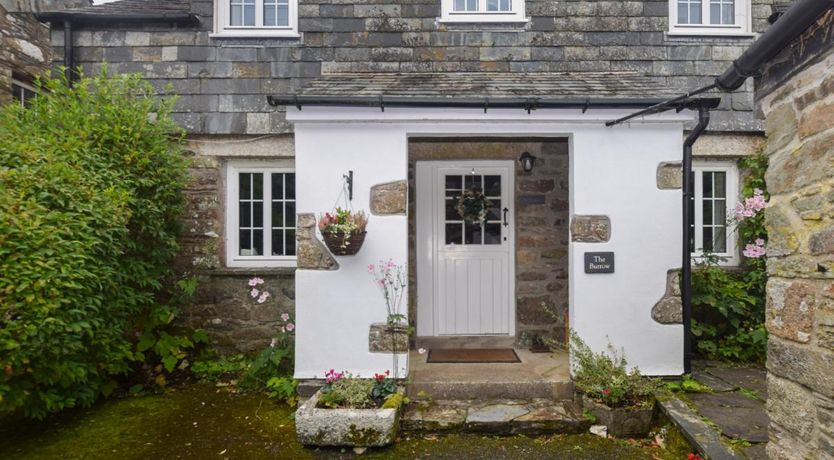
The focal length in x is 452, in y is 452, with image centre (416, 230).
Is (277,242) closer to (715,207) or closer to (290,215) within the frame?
(290,215)

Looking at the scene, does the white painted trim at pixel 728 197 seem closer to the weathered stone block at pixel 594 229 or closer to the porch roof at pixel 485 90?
the porch roof at pixel 485 90

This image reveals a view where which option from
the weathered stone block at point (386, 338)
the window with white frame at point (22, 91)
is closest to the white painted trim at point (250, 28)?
the window with white frame at point (22, 91)

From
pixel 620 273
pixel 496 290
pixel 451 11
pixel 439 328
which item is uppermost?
pixel 451 11

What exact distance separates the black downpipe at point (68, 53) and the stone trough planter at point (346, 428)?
4.93 m

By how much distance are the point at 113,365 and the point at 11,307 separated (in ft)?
4.32

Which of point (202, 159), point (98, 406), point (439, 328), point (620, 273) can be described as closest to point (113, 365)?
point (98, 406)

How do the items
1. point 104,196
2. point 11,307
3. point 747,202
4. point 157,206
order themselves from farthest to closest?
point 747,202
point 157,206
point 104,196
point 11,307

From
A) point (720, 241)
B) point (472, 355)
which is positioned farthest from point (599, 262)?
point (720, 241)

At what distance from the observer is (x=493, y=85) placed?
15.5 ft

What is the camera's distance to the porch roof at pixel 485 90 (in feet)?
13.4

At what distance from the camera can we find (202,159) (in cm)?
543

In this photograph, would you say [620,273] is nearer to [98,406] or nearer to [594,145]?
[594,145]

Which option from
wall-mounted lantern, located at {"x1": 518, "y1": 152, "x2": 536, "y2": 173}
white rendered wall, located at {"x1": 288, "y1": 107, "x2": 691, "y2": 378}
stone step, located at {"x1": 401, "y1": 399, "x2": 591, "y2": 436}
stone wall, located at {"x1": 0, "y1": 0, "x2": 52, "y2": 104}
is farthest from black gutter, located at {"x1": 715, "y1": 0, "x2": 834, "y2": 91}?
stone wall, located at {"x1": 0, "y1": 0, "x2": 52, "y2": 104}

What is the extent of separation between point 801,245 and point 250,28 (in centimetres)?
574
